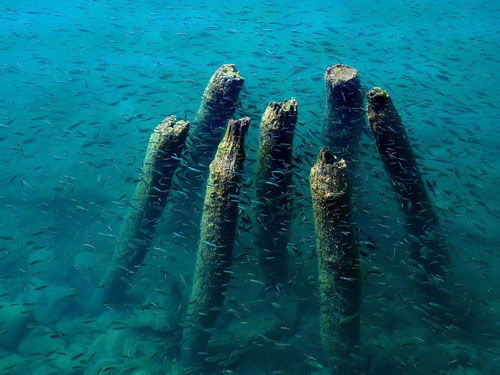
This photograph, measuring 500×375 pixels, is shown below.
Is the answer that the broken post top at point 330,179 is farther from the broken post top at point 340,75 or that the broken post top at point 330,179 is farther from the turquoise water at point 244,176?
the broken post top at point 340,75

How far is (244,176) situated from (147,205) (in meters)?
2.64

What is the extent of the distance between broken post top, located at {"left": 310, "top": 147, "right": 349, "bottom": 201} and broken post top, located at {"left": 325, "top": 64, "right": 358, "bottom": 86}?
284 cm

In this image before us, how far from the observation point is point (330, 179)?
17.7 ft

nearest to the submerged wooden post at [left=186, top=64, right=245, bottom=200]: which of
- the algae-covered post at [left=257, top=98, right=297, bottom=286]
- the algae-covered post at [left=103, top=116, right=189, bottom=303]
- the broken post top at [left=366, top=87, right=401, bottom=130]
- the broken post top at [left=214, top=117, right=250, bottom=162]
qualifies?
the algae-covered post at [left=103, top=116, right=189, bottom=303]

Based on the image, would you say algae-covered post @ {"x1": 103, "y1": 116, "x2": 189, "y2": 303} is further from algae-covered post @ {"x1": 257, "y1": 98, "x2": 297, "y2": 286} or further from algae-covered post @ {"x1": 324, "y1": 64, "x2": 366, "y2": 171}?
algae-covered post @ {"x1": 324, "y1": 64, "x2": 366, "y2": 171}

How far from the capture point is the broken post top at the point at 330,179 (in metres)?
5.39

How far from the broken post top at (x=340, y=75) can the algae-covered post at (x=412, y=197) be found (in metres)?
1.40

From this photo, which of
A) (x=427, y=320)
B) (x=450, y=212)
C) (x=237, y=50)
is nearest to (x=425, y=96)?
(x=450, y=212)

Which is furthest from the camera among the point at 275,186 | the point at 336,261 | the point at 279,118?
the point at 275,186

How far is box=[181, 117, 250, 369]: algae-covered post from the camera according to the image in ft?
19.4

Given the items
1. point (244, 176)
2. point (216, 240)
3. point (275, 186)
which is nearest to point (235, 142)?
point (275, 186)

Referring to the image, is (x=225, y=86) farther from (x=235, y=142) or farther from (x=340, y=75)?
(x=235, y=142)

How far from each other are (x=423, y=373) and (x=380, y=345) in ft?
2.21

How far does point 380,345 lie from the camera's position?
6.54 meters
